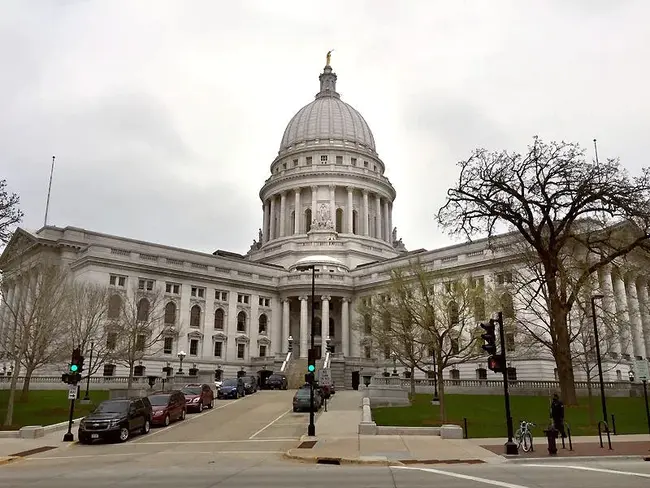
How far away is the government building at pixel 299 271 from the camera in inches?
2547

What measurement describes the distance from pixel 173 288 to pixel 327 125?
167 feet

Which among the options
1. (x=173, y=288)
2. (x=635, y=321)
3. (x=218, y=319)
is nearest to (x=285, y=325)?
(x=218, y=319)

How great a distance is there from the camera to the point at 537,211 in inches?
1412

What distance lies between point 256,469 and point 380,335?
34.9 metres

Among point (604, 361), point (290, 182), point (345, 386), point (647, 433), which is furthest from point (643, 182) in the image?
point (290, 182)

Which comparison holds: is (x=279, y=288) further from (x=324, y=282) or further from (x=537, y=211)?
(x=537, y=211)

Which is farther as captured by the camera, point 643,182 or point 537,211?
point 537,211

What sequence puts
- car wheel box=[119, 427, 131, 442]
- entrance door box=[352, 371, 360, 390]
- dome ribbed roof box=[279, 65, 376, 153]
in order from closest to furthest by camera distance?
car wheel box=[119, 427, 131, 442], entrance door box=[352, 371, 360, 390], dome ribbed roof box=[279, 65, 376, 153]

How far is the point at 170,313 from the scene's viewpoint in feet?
237

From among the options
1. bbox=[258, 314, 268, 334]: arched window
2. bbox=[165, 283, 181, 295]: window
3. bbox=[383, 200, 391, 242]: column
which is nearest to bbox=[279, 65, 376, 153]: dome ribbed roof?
bbox=[383, 200, 391, 242]: column

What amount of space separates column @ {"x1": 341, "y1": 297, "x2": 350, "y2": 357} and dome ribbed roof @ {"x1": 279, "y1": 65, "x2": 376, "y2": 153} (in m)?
38.7

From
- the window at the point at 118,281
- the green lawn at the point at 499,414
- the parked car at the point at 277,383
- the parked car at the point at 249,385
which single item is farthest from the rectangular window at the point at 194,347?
the green lawn at the point at 499,414

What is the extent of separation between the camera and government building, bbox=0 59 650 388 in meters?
64.7

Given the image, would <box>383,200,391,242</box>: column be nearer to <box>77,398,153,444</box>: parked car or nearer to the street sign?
<box>77,398,153,444</box>: parked car
